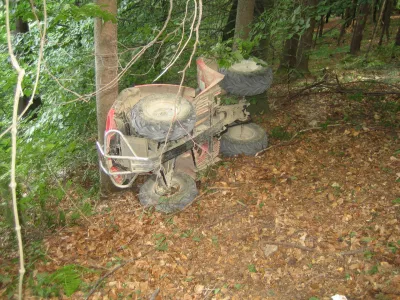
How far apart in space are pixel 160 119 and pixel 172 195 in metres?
1.34

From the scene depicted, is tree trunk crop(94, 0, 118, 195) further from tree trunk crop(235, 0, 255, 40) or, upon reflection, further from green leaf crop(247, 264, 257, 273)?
tree trunk crop(235, 0, 255, 40)

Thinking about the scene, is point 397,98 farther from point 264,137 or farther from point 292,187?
point 292,187

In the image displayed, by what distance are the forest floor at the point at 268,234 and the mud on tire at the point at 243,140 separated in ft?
0.60

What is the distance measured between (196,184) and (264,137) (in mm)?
1546

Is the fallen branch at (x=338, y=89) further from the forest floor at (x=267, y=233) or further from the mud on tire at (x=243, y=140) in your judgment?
the mud on tire at (x=243, y=140)

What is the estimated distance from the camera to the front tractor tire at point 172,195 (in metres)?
4.88

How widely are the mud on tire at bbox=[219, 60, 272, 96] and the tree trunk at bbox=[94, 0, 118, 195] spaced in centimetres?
186

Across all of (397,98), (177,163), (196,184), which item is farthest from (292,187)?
(397,98)

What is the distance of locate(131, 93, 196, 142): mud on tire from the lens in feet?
13.4

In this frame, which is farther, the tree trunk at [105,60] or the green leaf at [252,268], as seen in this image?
the tree trunk at [105,60]

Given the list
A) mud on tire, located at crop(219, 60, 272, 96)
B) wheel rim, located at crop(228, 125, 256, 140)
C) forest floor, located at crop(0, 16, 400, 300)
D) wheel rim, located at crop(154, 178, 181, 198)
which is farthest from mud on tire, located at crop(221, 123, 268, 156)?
wheel rim, located at crop(154, 178, 181, 198)

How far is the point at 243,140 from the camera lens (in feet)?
19.7

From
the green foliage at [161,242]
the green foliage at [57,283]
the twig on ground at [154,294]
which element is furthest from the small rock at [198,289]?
the green foliage at [57,283]

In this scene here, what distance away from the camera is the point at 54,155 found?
5.54 metres
